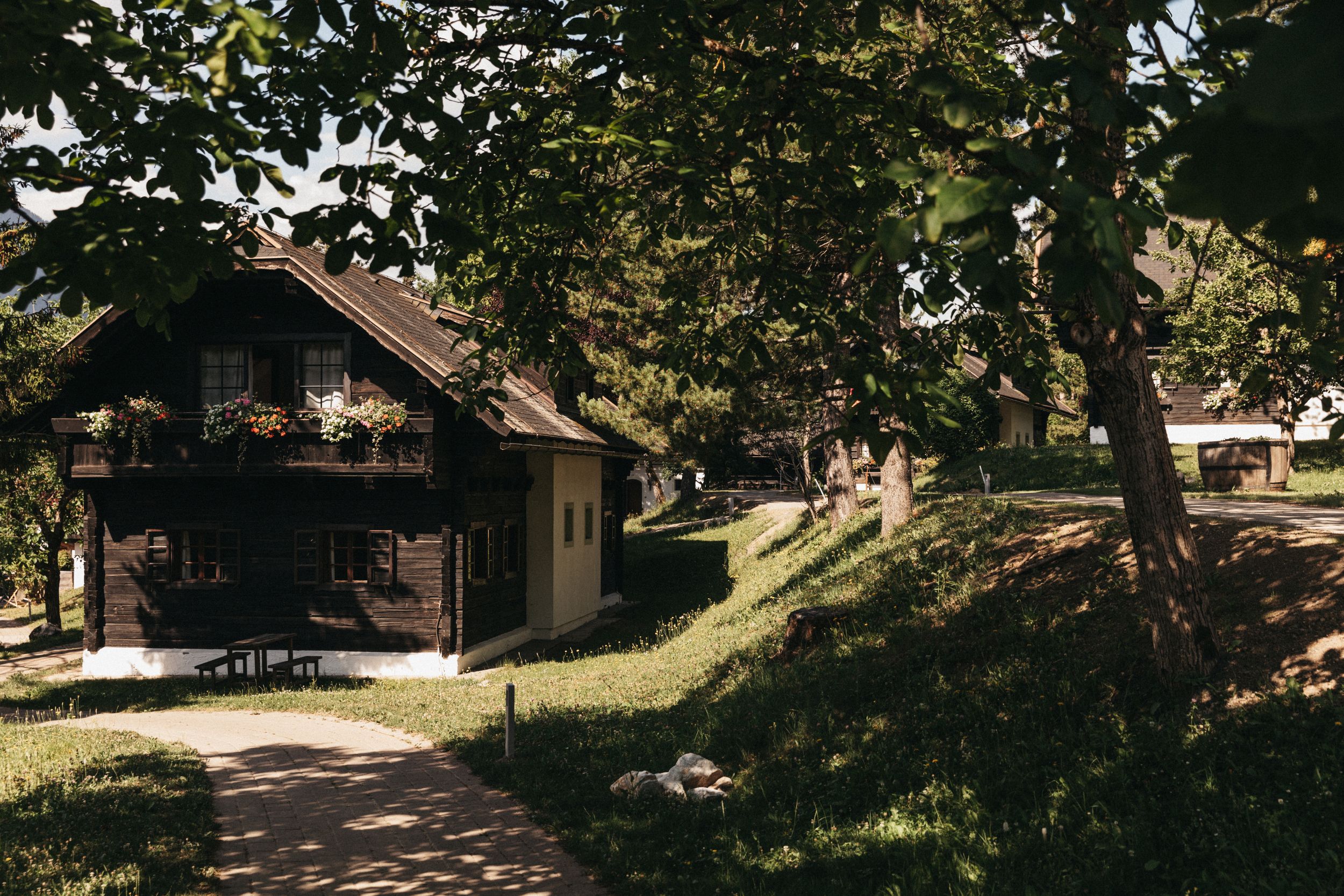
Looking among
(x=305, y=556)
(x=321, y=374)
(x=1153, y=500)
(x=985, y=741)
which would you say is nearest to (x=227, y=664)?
(x=305, y=556)

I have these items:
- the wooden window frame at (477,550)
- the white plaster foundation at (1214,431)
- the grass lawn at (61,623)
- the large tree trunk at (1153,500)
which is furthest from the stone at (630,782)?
the white plaster foundation at (1214,431)

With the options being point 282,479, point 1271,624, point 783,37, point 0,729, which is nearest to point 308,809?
point 0,729

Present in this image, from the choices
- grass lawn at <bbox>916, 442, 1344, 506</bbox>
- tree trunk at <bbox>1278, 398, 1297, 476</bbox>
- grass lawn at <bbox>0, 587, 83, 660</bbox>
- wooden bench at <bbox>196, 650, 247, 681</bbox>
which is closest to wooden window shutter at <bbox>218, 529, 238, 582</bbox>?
wooden bench at <bbox>196, 650, 247, 681</bbox>

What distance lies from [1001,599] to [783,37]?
652 centimetres

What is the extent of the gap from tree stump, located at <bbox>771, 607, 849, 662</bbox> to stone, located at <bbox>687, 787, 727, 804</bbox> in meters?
3.73

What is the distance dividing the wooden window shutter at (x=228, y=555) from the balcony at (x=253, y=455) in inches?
65.5

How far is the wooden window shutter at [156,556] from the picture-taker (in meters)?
19.2

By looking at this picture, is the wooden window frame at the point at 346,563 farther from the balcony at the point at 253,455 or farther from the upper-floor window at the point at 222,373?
the upper-floor window at the point at 222,373

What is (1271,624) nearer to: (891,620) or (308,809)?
(891,620)

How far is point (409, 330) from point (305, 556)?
5.07 metres

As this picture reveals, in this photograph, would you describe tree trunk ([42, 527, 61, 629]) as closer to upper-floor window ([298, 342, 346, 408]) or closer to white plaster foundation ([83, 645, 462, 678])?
white plaster foundation ([83, 645, 462, 678])

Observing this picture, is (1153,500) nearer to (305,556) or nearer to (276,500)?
(305,556)

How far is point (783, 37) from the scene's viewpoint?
22.0ft

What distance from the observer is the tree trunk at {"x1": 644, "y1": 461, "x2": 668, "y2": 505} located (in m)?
39.8
